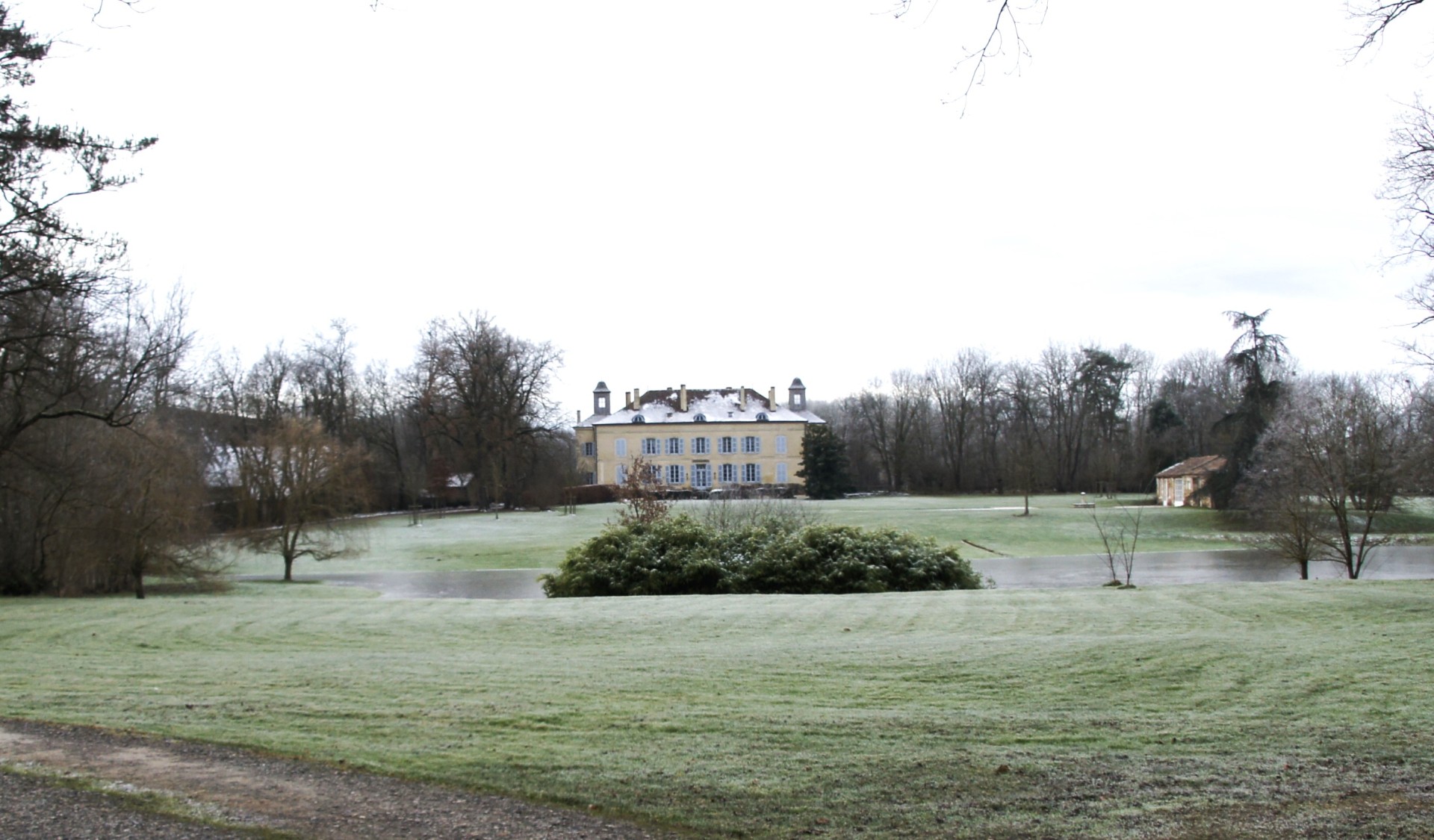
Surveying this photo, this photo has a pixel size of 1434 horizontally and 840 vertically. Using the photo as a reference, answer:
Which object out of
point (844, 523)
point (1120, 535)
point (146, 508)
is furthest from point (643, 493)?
point (1120, 535)

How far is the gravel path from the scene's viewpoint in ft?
16.1

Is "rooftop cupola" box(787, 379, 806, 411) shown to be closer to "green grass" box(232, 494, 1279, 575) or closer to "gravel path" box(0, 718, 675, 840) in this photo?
"green grass" box(232, 494, 1279, 575)

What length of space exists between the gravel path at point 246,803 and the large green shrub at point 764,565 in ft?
52.9

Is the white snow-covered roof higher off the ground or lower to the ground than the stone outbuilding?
higher

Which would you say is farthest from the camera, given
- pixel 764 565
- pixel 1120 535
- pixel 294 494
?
pixel 294 494

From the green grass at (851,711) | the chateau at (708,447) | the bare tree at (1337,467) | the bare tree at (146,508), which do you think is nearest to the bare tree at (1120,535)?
the bare tree at (1337,467)

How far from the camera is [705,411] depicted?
87.6 meters

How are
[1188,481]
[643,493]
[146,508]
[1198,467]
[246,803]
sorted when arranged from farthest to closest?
1. [1188,481]
2. [1198,467]
3. [643,493]
4. [146,508]
5. [246,803]

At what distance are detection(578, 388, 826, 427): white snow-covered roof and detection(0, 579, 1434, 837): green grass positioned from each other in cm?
7115

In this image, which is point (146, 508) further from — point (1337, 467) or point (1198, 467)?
point (1198, 467)

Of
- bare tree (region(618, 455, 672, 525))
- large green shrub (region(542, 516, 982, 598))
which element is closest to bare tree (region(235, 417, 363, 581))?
bare tree (region(618, 455, 672, 525))

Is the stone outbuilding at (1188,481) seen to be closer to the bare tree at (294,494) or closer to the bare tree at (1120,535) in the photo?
the bare tree at (1120,535)

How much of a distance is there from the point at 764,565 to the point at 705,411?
64.8 meters

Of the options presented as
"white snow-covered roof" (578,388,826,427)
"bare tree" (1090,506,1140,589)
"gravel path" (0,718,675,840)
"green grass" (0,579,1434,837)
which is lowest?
"bare tree" (1090,506,1140,589)
